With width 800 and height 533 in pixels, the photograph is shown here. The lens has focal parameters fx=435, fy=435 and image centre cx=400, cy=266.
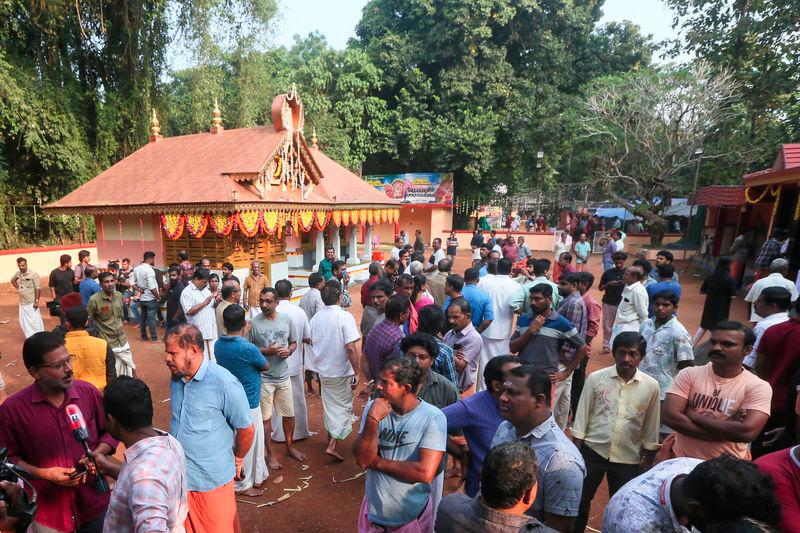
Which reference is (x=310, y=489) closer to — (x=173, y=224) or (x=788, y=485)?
(x=788, y=485)

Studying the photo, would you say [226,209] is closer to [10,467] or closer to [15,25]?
[10,467]

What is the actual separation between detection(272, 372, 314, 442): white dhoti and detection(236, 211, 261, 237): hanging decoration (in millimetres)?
6397

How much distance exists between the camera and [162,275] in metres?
10.6

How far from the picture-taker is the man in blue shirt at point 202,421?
8.60 feet

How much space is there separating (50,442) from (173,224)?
30.8ft

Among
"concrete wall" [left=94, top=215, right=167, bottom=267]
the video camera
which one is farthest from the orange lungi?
"concrete wall" [left=94, top=215, right=167, bottom=267]

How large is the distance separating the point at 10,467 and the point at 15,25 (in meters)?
18.8

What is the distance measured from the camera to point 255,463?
13.7 ft

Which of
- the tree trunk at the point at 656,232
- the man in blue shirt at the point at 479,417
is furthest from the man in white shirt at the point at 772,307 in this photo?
the tree trunk at the point at 656,232

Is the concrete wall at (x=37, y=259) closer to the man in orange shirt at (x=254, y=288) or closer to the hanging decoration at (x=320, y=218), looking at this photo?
the hanging decoration at (x=320, y=218)

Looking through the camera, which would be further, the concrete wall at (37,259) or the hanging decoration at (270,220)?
the concrete wall at (37,259)

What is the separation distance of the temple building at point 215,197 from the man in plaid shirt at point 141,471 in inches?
345

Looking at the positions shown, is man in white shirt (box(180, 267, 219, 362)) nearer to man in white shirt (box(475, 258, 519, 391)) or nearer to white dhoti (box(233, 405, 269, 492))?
white dhoti (box(233, 405, 269, 492))

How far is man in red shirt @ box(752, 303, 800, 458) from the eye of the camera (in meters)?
3.29
